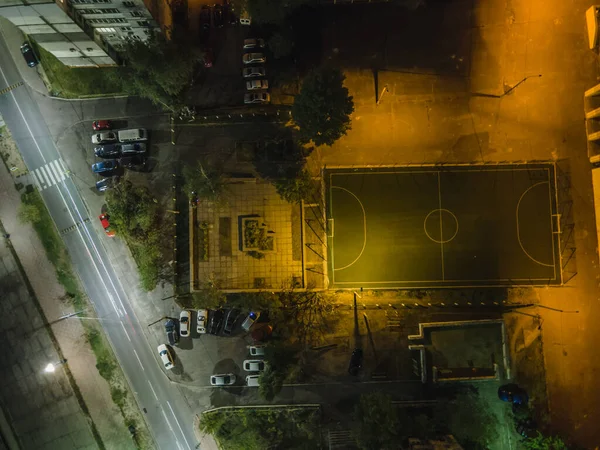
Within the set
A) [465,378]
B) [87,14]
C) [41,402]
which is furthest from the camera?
[41,402]

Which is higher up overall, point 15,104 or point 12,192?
point 15,104

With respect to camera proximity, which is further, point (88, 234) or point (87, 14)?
point (88, 234)

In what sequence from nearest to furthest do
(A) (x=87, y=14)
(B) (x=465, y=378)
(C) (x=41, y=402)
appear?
(A) (x=87, y=14) → (B) (x=465, y=378) → (C) (x=41, y=402)

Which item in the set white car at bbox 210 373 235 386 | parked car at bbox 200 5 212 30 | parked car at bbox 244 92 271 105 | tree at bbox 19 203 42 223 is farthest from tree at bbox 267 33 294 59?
white car at bbox 210 373 235 386

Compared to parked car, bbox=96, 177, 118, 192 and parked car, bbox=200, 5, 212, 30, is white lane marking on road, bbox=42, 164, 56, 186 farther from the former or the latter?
parked car, bbox=200, 5, 212, 30

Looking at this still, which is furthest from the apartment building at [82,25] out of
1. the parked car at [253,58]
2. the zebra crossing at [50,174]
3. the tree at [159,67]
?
the zebra crossing at [50,174]

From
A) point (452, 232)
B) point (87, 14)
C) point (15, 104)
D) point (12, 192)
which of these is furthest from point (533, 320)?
point (15, 104)

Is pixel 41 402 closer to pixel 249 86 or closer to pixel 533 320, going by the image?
pixel 249 86
